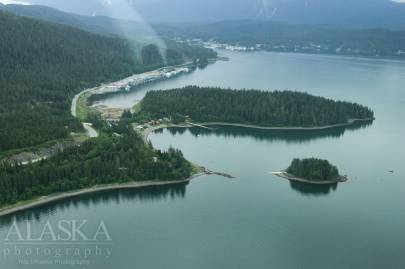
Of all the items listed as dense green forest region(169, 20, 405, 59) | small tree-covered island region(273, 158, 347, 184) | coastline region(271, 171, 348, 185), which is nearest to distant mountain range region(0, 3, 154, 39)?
dense green forest region(169, 20, 405, 59)

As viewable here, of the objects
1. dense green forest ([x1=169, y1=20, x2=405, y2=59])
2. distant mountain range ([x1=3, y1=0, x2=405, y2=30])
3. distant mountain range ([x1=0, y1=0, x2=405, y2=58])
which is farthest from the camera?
distant mountain range ([x1=3, y1=0, x2=405, y2=30])

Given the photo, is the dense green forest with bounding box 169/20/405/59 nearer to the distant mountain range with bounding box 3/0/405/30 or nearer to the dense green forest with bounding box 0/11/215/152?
the distant mountain range with bounding box 3/0/405/30

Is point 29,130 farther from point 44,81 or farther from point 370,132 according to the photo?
point 370,132

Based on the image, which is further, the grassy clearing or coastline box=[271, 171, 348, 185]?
the grassy clearing

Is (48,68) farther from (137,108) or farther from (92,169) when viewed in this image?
(92,169)

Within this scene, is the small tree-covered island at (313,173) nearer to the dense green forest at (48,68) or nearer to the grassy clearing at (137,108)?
the dense green forest at (48,68)

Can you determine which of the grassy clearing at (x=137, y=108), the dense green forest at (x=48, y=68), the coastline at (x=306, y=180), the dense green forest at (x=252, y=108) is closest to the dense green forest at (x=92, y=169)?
the dense green forest at (x=48, y=68)
